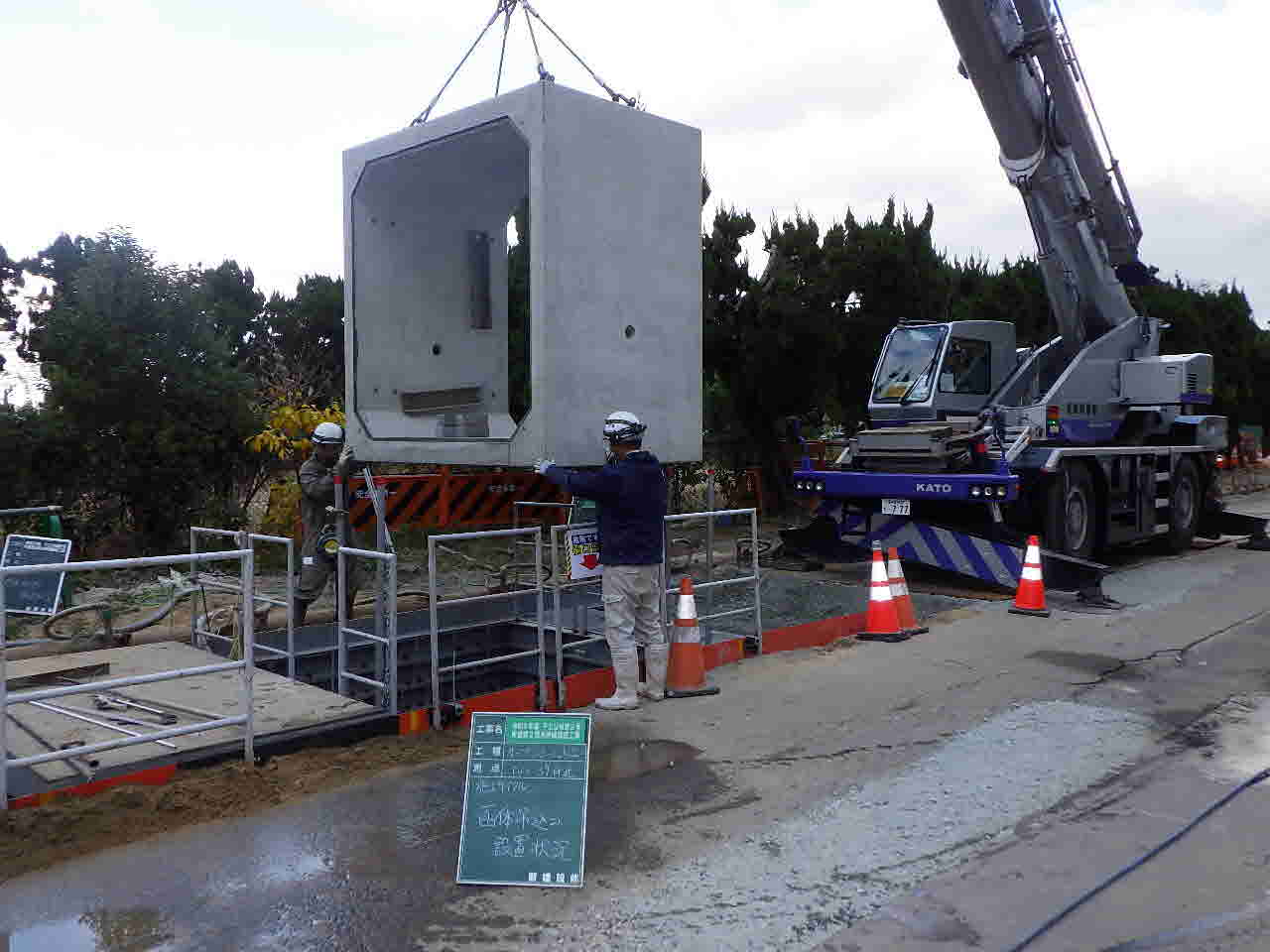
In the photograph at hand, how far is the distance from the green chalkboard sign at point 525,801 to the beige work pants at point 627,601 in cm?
214

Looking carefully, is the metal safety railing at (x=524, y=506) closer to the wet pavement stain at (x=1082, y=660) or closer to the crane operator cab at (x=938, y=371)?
the wet pavement stain at (x=1082, y=660)

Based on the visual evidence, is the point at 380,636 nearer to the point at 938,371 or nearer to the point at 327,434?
the point at 327,434

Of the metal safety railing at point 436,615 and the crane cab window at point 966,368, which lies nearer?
the metal safety railing at point 436,615

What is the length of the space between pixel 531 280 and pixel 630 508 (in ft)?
5.26

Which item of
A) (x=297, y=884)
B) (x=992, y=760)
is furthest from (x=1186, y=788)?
(x=297, y=884)

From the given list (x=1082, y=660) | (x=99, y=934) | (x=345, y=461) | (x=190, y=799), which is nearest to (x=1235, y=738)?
(x=1082, y=660)

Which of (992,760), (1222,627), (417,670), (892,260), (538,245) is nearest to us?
(992,760)

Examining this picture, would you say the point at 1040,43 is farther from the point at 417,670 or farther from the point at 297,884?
the point at 297,884

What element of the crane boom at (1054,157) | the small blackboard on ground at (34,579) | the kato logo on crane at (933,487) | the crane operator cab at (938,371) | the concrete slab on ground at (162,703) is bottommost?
the concrete slab on ground at (162,703)

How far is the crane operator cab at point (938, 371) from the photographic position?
45.8 feet

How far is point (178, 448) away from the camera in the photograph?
42.9 feet

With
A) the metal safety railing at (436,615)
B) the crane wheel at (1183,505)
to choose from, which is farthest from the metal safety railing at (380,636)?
the crane wheel at (1183,505)

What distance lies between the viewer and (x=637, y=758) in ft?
20.3

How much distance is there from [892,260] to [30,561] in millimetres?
14395
